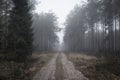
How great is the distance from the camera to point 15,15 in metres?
20.6

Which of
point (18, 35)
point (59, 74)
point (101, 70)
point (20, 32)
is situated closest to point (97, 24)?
point (20, 32)

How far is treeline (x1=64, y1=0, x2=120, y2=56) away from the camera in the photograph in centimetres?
2950

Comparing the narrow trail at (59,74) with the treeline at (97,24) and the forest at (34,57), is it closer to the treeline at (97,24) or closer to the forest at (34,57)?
the forest at (34,57)

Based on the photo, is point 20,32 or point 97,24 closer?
point 20,32

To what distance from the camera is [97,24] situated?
1772 inches

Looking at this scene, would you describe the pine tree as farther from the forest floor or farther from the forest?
the forest floor

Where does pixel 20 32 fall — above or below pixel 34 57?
above

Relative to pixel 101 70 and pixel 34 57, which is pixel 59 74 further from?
pixel 34 57

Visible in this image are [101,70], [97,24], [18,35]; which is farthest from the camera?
[97,24]

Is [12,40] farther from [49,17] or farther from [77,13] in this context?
[49,17]

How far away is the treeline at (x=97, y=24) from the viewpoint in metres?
29.5

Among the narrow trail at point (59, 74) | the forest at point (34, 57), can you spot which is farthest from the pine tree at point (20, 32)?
the narrow trail at point (59, 74)

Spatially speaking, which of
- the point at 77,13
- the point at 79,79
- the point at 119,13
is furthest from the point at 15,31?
the point at 77,13

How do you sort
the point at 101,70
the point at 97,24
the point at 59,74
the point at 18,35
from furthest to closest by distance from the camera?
the point at 97,24 → the point at 18,35 → the point at 101,70 → the point at 59,74
